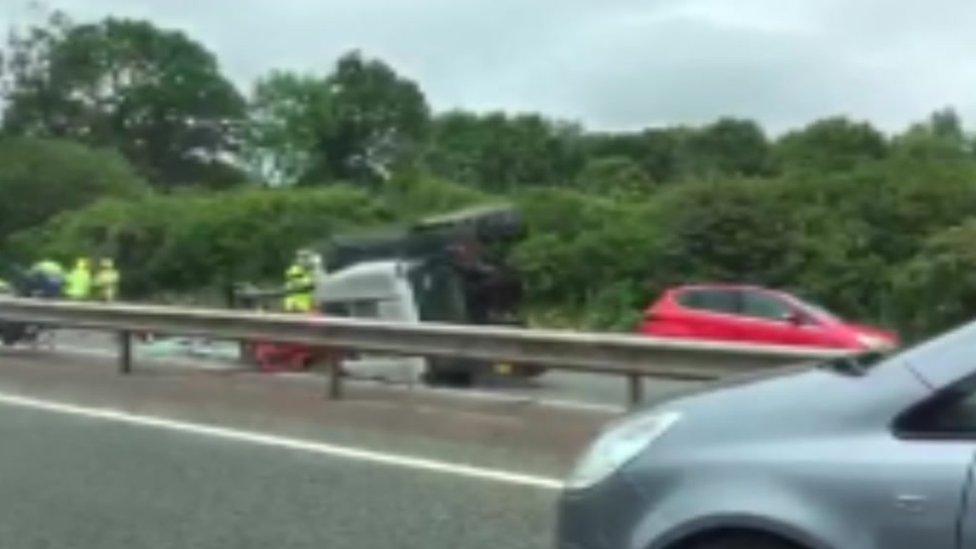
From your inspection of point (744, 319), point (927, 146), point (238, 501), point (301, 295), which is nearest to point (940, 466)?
point (238, 501)

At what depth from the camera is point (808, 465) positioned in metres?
4.54

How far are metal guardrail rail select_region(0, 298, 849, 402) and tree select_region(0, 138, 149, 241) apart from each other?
55.2 meters

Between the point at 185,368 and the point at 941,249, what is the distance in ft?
49.0

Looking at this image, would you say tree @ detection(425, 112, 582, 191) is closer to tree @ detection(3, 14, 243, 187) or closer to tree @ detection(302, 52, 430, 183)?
tree @ detection(302, 52, 430, 183)

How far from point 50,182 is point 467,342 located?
212ft

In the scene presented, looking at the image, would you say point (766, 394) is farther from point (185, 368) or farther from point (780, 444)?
point (185, 368)

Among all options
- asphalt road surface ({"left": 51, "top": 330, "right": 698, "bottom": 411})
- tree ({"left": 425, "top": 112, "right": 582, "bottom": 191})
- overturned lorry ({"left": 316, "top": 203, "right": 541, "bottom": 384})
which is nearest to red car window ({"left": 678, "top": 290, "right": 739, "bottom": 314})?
overturned lorry ({"left": 316, "top": 203, "right": 541, "bottom": 384})

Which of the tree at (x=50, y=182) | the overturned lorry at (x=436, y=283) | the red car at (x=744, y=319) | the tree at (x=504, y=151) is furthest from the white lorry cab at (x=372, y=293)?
the tree at (x=504, y=151)

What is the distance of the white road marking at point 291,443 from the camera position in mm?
10141

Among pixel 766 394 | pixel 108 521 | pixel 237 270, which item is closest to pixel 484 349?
pixel 108 521

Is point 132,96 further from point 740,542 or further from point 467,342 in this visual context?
Result: point 740,542

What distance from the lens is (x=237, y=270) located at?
45.8 meters

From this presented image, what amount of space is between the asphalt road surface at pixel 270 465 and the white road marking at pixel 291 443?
0.6 inches

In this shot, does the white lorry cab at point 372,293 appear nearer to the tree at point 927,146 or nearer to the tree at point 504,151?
the tree at point 927,146
